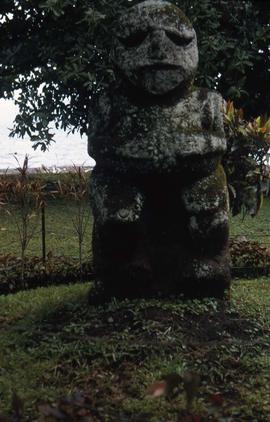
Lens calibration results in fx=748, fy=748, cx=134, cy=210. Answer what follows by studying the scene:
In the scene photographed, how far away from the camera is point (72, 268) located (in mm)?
7082

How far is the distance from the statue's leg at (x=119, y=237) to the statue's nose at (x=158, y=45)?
0.88m

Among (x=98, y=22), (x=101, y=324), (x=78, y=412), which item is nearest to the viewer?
(x=78, y=412)

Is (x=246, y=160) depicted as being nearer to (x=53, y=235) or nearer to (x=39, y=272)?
(x=39, y=272)

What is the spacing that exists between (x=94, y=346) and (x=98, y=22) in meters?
6.10

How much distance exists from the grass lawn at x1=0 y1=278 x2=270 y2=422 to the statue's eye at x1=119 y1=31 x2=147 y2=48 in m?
1.80

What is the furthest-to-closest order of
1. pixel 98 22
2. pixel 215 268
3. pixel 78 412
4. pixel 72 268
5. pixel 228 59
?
1. pixel 228 59
2. pixel 98 22
3. pixel 72 268
4. pixel 215 268
5. pixel 78 412

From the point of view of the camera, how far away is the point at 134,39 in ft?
17.0

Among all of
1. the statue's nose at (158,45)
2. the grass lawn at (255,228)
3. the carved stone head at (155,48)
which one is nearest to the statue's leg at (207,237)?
the carved stone head at (155,48)

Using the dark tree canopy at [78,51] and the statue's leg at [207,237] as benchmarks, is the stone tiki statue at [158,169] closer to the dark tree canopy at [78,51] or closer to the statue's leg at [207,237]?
the statue's leg at [207,237]

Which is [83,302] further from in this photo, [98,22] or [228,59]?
[228,59]

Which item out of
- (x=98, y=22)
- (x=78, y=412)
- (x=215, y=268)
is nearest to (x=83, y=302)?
(x=215, y=268)

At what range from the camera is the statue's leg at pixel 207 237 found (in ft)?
17.2

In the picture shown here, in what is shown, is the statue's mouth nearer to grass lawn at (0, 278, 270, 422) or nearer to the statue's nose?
the statue's nose

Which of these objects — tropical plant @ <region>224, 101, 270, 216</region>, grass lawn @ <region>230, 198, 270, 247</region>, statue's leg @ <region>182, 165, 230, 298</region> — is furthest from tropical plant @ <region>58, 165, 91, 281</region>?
grass lawn @ <region>230, 198, 270, 247</region>
